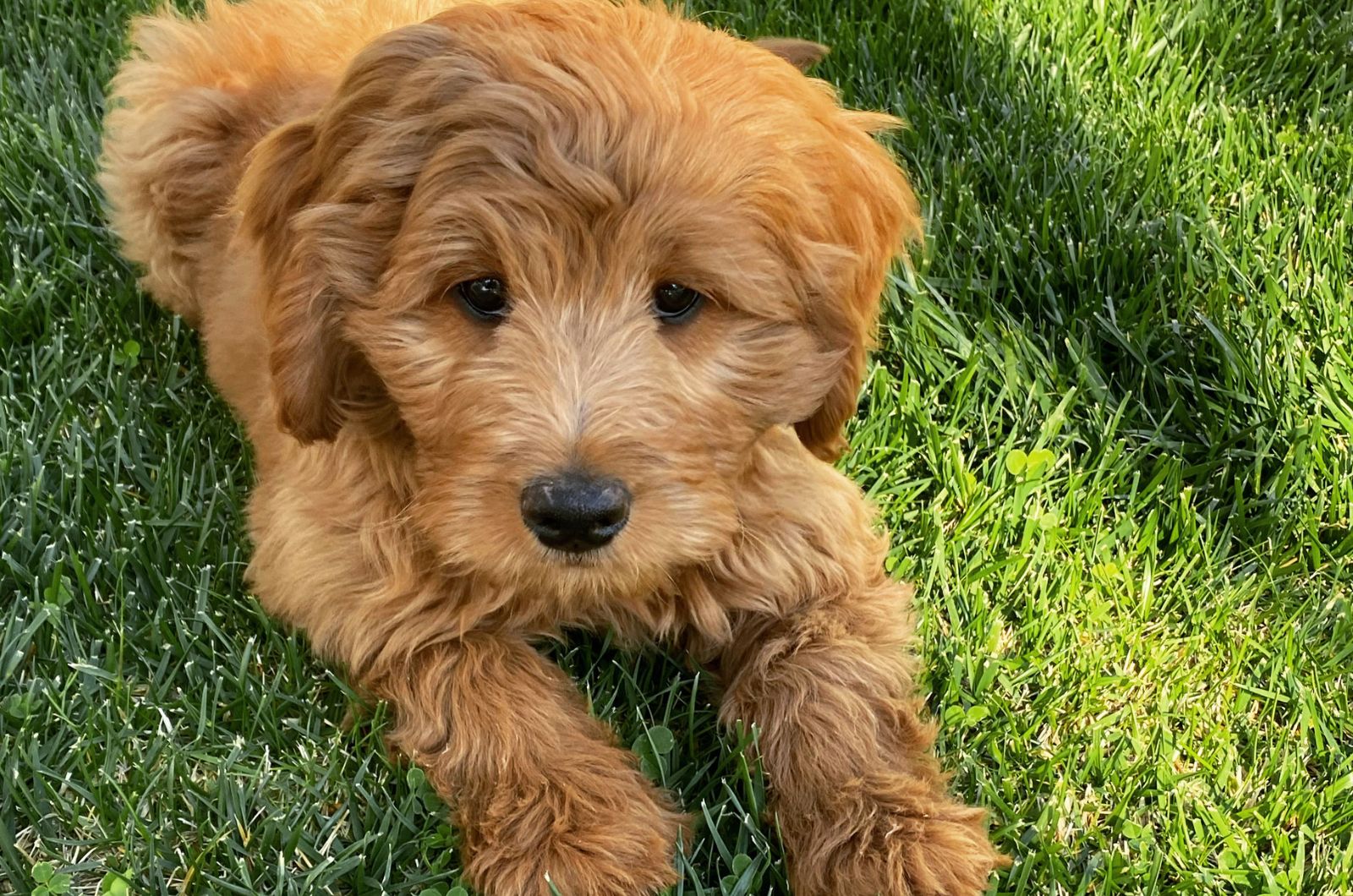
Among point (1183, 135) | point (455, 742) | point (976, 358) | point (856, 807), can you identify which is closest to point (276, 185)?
point (455, 742)

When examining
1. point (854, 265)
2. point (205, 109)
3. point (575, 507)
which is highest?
point (854, 265)

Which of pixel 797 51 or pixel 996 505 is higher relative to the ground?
pixel 797 51

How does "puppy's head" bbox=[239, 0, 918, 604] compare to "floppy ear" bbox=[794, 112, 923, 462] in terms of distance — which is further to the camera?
"floppy ear" bbox=[794, 112, 923, 462]

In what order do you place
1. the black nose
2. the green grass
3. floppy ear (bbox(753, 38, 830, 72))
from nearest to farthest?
the black nose
the green grass
floppy ear (bbox(753, 38, 830, 72))

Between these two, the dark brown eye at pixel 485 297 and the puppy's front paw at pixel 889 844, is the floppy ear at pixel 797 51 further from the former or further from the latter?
the puppy's front paw at pixel 889 844

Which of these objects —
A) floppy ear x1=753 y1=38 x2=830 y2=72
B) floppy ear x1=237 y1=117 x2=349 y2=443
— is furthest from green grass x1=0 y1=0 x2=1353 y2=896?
floppy ear x1=753 y1=38 x2=830 y2=72

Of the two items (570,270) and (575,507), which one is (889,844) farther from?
(570,270)

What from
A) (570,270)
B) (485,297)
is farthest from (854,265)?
(485,297)

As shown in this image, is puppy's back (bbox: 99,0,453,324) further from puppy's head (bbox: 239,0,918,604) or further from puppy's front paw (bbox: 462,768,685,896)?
puppy's front paw (bbox: 462,768,685,896)
